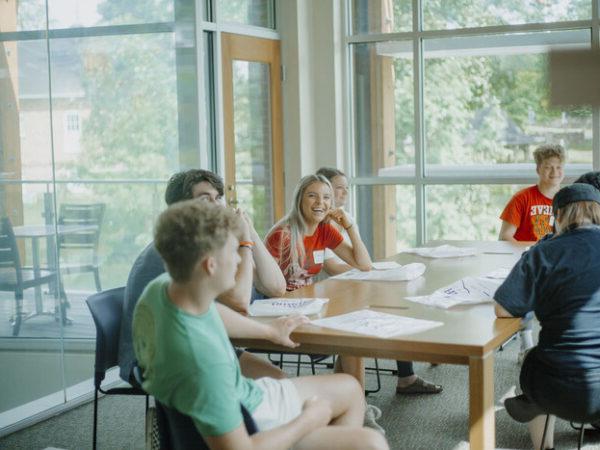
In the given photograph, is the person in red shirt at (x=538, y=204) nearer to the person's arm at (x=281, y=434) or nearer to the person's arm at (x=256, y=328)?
the person's arm at (x=256, y=328)

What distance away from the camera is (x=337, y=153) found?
7.09 meters

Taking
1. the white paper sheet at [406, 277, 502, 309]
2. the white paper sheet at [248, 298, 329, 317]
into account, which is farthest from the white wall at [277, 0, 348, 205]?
the white paper sheet at [248, 298, 329, 317]

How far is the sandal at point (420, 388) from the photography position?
4293 millimetres

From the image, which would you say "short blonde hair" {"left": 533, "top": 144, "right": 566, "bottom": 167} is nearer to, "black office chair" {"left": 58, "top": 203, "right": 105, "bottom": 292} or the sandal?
the sandal

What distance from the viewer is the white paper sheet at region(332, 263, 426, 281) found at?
361cm

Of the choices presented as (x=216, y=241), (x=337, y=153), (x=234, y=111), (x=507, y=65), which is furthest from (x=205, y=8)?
(x=216, y=241)

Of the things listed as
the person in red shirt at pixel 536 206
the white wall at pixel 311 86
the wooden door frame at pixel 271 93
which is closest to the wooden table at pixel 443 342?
the person in red shirt at pixel 536 206

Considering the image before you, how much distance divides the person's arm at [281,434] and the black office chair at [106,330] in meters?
1.03

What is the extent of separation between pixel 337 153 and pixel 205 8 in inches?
74.6

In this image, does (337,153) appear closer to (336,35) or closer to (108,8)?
(336,35)

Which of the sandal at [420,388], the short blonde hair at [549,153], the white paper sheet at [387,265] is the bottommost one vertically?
the sandal at [420,388]

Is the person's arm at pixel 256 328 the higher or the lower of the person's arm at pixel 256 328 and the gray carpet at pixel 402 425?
the higher

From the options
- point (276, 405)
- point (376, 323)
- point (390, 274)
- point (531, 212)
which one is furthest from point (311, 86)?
point (276, 405)

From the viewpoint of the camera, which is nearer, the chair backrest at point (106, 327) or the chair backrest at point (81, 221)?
the chair backrest at point (106, 327)
